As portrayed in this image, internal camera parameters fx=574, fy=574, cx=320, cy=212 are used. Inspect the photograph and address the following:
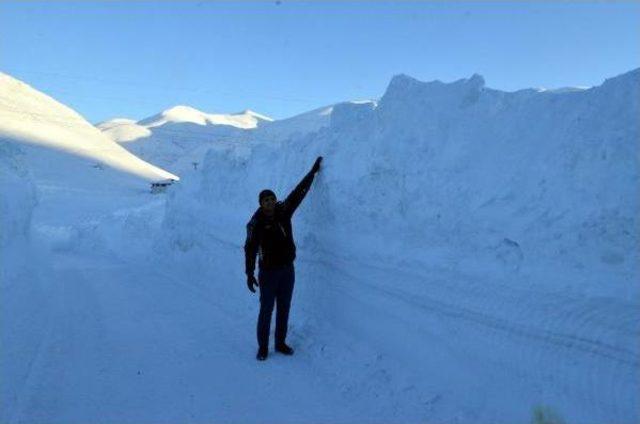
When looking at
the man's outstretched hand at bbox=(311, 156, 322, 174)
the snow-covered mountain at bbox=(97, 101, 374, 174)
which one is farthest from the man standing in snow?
the snow-covered mountain at bbox=(97, 101, 374, 174)

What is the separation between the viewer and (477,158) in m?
5.03

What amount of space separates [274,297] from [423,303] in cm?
165

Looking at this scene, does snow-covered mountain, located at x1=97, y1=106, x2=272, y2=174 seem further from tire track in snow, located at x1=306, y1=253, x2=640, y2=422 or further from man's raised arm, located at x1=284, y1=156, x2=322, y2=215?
tire track in snow, located at x1=306, y1=253, x2=640, y2=422

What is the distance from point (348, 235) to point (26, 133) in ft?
262

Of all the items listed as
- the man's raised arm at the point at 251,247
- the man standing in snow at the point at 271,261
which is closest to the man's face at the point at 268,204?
the man standing in snow at the point at 271,261

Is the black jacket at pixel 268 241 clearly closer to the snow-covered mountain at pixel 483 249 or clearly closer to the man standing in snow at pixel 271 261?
the man standing in snow at pixel 271 261

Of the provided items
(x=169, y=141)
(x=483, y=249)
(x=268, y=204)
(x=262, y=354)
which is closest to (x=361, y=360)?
(x=262, y=354)

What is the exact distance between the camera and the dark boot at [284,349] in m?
5.95

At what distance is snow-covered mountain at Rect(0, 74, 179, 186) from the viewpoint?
6731cm

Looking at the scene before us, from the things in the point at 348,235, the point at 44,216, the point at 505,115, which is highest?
the point at 505,115

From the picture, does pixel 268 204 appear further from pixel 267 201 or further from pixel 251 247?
pixel 251 247

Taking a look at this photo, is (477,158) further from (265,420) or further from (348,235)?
(265,420)

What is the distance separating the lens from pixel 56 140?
77812 mm

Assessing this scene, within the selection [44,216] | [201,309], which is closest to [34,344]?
[201,309]
